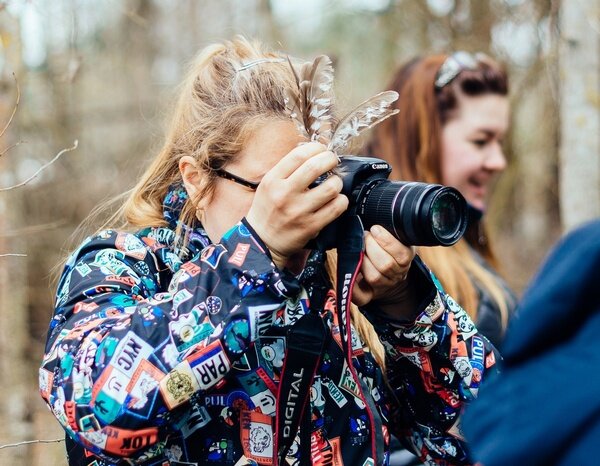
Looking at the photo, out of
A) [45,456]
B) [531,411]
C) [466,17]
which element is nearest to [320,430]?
[531,411]

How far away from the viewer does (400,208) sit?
1325 millimetres

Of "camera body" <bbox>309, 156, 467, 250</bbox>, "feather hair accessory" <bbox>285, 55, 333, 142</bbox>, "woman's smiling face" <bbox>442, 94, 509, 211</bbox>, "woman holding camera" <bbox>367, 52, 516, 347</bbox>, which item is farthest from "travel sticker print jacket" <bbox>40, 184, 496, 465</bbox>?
"woman's smiling face" <bbox>442, 94, 509, 211</bbox>

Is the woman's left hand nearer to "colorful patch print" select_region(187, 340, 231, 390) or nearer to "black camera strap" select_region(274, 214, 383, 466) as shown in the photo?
"black camera strap" select_region(274, 214, 383, 466)

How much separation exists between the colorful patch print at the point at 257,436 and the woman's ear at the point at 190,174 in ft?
1.48

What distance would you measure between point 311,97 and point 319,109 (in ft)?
0.09

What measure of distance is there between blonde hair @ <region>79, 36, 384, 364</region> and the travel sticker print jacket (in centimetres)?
7

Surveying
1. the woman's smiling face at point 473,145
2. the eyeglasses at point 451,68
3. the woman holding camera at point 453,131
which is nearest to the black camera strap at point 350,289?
the woman holding camera at point 453,131

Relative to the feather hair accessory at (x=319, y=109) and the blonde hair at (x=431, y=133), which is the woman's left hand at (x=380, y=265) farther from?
the blonde hair at (x=431, y=133)

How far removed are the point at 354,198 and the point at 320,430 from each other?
0.43 meters

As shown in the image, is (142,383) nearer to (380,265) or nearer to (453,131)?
(380,265)

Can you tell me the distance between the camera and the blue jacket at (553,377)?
0.66 meters

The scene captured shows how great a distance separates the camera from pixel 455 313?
148 centimetres

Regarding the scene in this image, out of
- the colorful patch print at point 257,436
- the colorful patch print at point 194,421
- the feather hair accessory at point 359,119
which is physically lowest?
the colorful patch print at point 257,436

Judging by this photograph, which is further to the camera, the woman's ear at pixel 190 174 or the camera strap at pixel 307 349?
the woman's ear at pixel 190 174
